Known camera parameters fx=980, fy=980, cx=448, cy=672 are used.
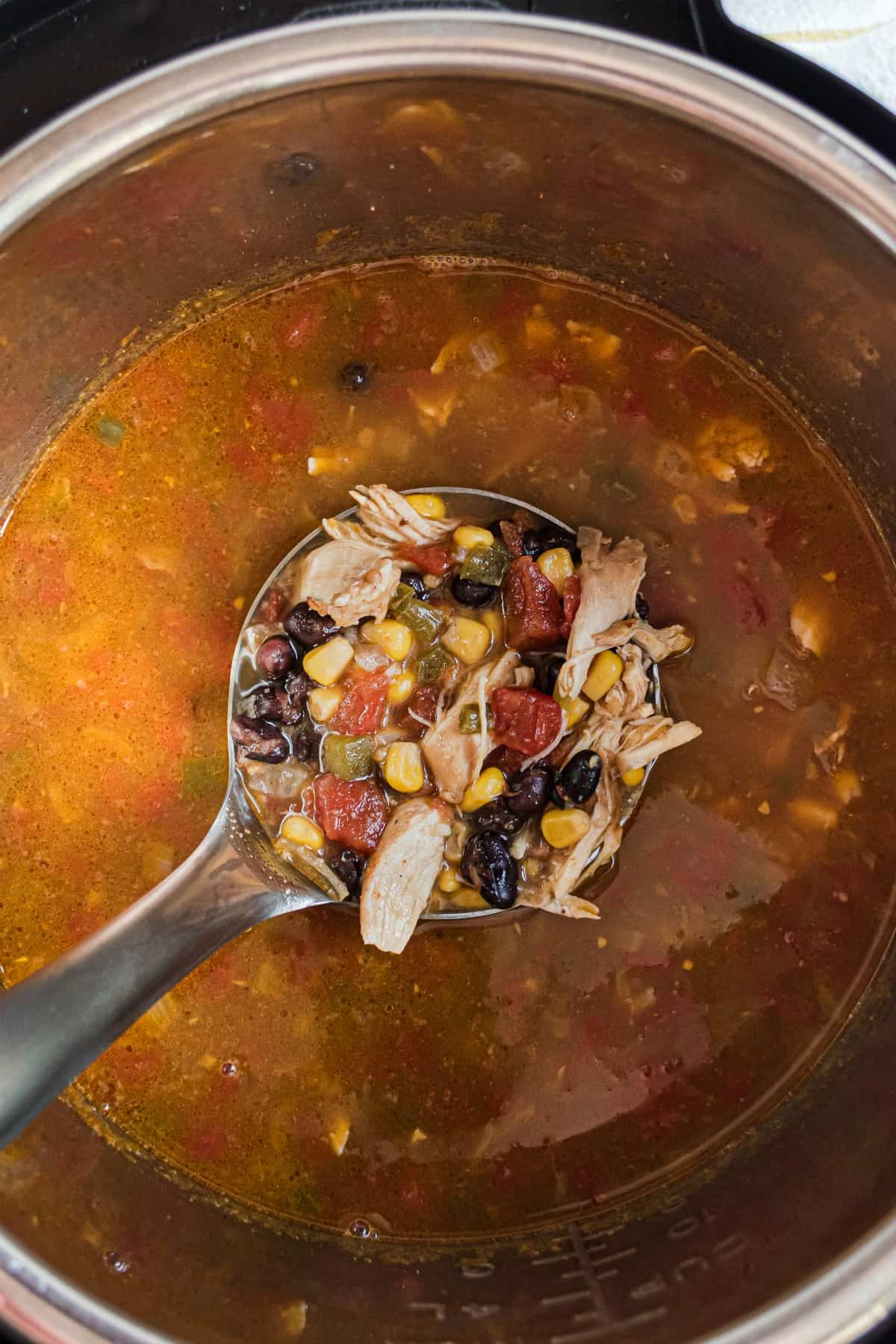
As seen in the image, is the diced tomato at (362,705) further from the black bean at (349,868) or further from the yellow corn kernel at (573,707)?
the yellow corn kernel at (573,707)

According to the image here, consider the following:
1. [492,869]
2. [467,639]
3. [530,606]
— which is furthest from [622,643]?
[492,869]

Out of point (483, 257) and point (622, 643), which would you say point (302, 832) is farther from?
point (483, 257)

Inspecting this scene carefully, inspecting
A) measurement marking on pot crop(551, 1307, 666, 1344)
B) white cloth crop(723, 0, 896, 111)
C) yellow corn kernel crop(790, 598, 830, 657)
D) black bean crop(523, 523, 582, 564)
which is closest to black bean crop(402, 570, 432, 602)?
black bean crop(523, 523, 582, 564)

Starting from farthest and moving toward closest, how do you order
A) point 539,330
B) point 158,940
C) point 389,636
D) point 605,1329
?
point 539,330
point 389,636
point 605,1329
point 158,940

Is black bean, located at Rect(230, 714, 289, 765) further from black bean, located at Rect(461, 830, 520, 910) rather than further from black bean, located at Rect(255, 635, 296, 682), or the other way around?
black bean, located at Rect(461, 830, 520, 910)

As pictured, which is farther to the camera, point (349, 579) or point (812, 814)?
point (812, 814)

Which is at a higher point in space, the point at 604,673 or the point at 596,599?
the point at 596,599

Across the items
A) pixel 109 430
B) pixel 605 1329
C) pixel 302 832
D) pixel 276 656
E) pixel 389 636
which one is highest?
pixel 109 430

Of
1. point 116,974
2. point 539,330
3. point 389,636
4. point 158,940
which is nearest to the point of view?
point 116,974
